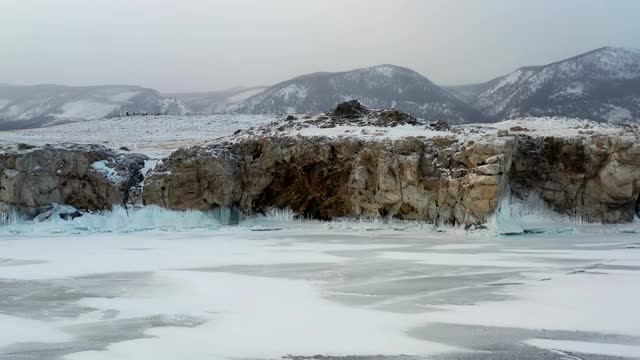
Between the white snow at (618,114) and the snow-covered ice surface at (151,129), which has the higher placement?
the white snow at (618,114)

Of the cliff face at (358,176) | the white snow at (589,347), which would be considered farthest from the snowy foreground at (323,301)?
the cliff face at (358,176)

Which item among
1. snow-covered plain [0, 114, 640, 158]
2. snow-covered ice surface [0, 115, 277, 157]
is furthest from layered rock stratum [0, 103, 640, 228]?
snow-covered ice surface [0, 115, 277, 157]

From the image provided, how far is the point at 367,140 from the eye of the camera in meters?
31.4

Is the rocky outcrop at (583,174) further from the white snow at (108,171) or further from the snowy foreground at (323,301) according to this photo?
Answer: the white snow at (108,171)

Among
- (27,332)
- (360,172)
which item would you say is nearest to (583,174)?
(360,172)

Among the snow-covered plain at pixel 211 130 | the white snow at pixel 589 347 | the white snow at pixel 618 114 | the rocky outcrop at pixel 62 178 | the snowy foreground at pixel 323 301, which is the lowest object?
the snowy foreground at pixel 323 301

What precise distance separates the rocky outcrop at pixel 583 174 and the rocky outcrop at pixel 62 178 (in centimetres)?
2094

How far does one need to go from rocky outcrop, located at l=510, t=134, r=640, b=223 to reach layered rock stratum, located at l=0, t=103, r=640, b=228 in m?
0.05

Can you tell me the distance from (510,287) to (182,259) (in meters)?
9.87

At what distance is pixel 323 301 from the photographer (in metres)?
11.4

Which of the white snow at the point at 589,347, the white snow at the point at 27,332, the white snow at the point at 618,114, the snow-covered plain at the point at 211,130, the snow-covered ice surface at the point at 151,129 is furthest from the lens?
the white snow at the point at 618,114

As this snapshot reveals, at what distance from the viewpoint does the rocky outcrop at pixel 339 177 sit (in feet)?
91.5

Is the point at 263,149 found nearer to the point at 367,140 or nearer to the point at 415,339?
the point at 367,140

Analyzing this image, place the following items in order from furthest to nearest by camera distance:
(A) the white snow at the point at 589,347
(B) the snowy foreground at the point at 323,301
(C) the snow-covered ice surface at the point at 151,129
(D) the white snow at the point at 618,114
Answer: (D) the white snow at the point at 618,114 → (C) the snow-covered ice surface at the point at 151,129 → (B) the snowy foreground at the point at 323,301 → (A) the white snow at the point at 589,347
